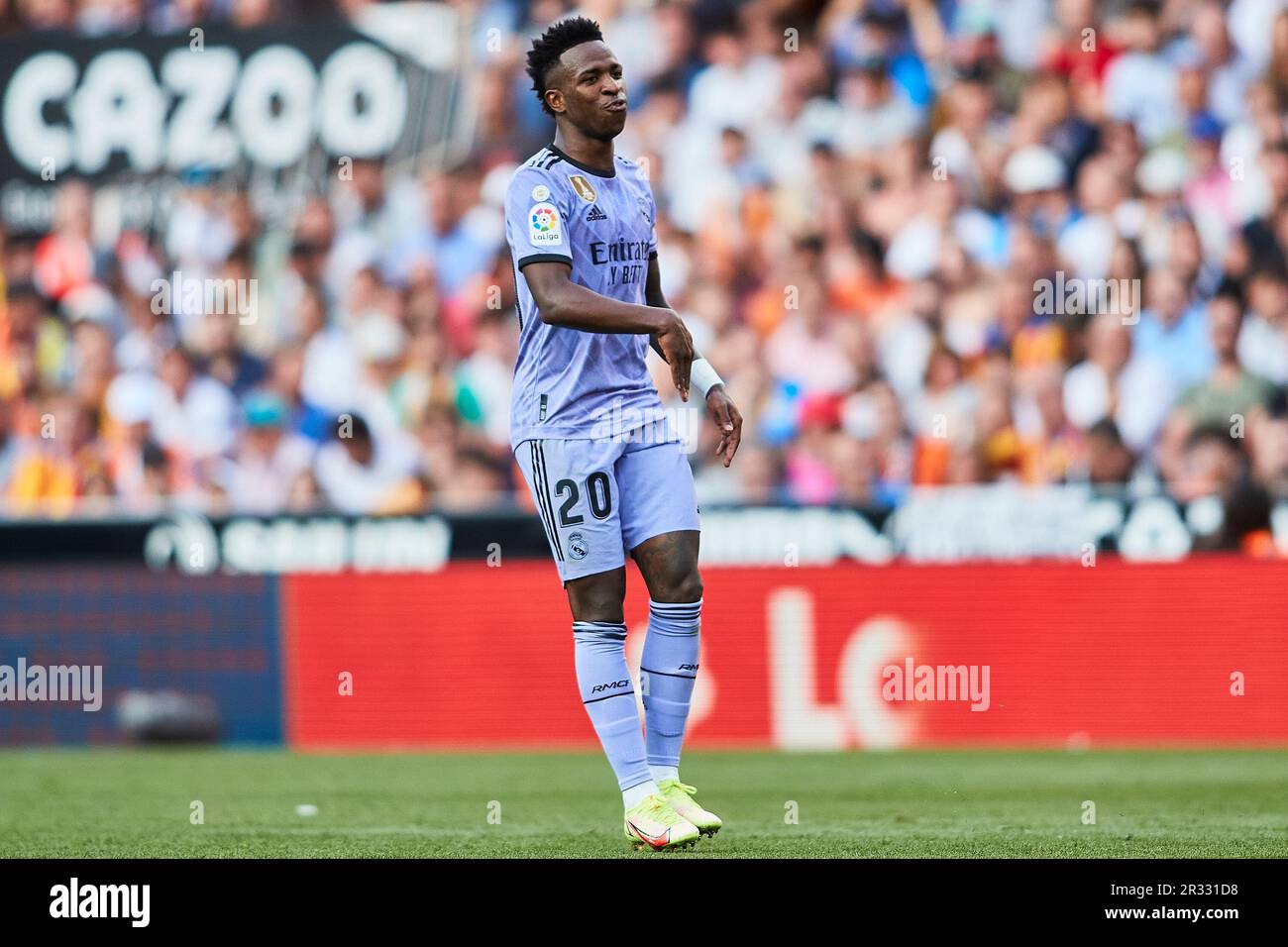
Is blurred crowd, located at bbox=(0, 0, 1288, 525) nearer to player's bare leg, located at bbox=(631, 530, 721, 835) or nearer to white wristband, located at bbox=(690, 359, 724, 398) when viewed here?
white wristband, located at bbox=(690, 359, 724, 398)

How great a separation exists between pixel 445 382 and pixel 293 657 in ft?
8.46

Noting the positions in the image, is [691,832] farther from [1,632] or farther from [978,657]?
[1,632]

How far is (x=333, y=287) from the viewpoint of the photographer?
1563 cm

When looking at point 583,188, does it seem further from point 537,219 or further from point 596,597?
point 596,597

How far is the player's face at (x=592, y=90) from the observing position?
661 centimetres

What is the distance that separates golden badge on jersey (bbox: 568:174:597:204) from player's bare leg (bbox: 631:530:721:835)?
1.09 metres

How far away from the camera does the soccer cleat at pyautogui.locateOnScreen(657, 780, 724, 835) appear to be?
646 centimetres

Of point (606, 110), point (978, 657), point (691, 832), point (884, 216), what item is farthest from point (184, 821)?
point (884, 216)

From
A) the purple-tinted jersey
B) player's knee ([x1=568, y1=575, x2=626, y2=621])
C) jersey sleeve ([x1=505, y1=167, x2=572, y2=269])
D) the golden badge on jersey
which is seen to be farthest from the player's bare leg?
the golden badge on jersey

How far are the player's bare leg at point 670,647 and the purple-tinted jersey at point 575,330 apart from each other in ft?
1.40

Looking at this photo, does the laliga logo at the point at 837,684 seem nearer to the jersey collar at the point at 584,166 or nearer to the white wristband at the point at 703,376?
the white wristband at the point at 703,376

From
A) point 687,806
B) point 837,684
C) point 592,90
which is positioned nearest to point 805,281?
point 837,684

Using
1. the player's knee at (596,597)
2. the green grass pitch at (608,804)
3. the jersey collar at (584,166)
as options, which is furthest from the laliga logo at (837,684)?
the jersey collar at (584,166)

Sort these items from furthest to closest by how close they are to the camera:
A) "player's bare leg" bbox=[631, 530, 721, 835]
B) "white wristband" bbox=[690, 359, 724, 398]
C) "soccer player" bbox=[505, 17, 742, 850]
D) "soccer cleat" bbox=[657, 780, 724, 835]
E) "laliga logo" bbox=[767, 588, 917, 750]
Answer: "laliga logo" bbox=[767, 588, 917, 750] < "white wristband" bbox=[690, 359, 724, 398] < "player's bare leg" bbox=[631, 530, 721, 835] < "soccer player" bbox=[505, 17, 742, 850] < "soccer cleat" bbox=[657, 780, 724, 835]
